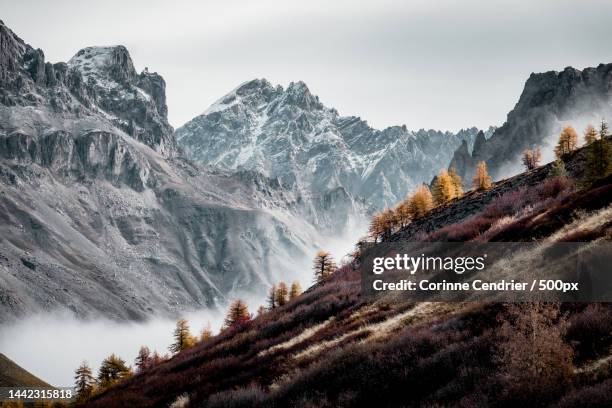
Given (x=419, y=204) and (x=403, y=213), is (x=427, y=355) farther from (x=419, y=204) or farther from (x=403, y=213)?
(x=403, y=213)

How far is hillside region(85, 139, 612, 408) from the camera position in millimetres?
10625

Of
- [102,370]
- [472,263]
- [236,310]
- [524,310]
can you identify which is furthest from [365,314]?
[102,370]

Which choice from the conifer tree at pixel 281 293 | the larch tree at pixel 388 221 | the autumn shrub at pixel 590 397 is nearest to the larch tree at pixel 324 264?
the conifer tree at pixel 281 293

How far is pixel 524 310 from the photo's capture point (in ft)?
46.5

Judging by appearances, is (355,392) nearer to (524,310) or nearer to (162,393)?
(524,310)

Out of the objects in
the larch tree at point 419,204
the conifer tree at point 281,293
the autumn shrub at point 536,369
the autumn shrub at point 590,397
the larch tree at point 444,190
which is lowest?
the autumn shrub at point 590,397

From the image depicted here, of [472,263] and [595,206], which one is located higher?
[595,206]

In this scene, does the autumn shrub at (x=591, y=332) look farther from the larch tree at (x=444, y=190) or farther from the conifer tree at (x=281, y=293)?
the larch tree at (x=444, y=190)

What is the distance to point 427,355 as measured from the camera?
14.3 meters

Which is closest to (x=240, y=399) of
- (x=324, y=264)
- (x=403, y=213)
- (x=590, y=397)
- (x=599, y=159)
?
(x=590, y=397)

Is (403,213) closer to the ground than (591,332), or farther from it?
farther from it

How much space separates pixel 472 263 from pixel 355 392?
13.9 metres

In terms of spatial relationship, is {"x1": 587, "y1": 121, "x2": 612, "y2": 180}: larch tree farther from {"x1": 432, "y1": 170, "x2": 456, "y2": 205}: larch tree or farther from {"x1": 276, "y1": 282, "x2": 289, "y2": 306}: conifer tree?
{"x1": 276, "y1": 282, "x2": 289, "y2": 306}: conifer tree

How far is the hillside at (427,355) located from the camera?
10.6m
